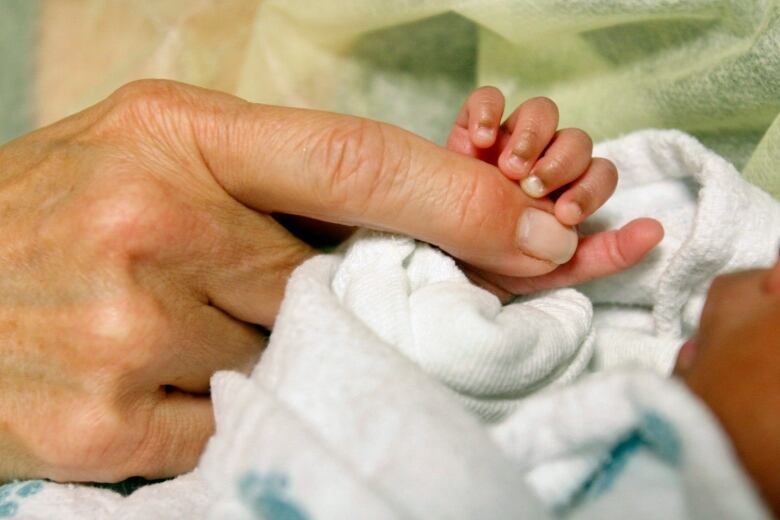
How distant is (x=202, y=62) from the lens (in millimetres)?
1021

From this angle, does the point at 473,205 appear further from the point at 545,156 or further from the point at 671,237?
the point at 671,237

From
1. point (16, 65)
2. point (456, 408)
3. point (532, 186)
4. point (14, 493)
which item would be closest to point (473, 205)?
point (532, 186)

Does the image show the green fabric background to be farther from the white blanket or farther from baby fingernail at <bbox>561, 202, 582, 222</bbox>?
baby fingernail at <bbox>561, 202, 582, 222</bbox>

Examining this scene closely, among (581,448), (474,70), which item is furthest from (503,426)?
(474,70)

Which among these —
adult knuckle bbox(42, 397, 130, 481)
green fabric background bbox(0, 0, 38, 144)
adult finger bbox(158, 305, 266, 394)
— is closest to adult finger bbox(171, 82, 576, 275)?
adult finger bbox(158, 305, 266, 394)

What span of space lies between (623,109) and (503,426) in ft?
1.74

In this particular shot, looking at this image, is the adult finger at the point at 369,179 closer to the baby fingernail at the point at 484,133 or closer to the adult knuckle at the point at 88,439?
the baby fingernail at the point at 484,133

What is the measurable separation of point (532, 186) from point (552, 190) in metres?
0.03

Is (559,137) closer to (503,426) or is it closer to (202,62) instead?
(503,426)

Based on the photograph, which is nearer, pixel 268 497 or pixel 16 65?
pixel 268 497

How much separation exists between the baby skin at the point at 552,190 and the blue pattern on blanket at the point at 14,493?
46 cm

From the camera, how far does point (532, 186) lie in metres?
0.68

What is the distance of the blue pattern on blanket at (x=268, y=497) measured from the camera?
1.54 feet

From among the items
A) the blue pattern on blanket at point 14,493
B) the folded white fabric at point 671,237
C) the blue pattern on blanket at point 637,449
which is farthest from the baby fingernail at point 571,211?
the blue pattern on blanket at point 14,493
